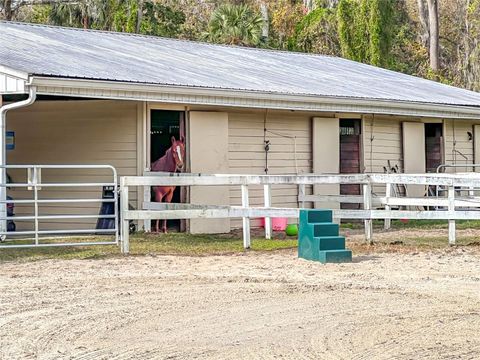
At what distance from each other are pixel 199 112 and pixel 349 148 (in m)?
4.66

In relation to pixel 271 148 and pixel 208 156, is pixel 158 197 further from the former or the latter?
pixel 271 148

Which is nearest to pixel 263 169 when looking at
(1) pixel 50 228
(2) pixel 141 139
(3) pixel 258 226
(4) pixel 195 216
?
(3) pixel 258 226

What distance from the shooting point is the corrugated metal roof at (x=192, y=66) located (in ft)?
53.0

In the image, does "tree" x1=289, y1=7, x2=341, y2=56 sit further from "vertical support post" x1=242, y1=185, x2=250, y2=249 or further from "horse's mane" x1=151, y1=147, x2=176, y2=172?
"vertical support post" x1=242, y1=185, x2=250, y2=249

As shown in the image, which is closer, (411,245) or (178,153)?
(411,245)

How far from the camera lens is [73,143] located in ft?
57.9

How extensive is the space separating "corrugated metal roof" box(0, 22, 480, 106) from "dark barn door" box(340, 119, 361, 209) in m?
0.78

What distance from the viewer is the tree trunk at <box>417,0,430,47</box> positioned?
48.7 m

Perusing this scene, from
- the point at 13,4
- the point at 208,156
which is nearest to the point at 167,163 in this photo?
the point at 208,156

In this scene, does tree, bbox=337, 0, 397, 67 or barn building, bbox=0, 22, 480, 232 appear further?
tree, bbox=337, 0, 397, 67

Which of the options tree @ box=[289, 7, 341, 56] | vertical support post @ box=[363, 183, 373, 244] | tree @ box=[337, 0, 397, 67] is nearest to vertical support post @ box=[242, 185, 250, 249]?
vertical support post @ box=[363, 183, 373, 244]

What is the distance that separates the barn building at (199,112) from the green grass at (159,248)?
1.46 m

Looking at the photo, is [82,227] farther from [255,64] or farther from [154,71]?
[255,64]

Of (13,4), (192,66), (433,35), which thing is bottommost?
(192,66)
